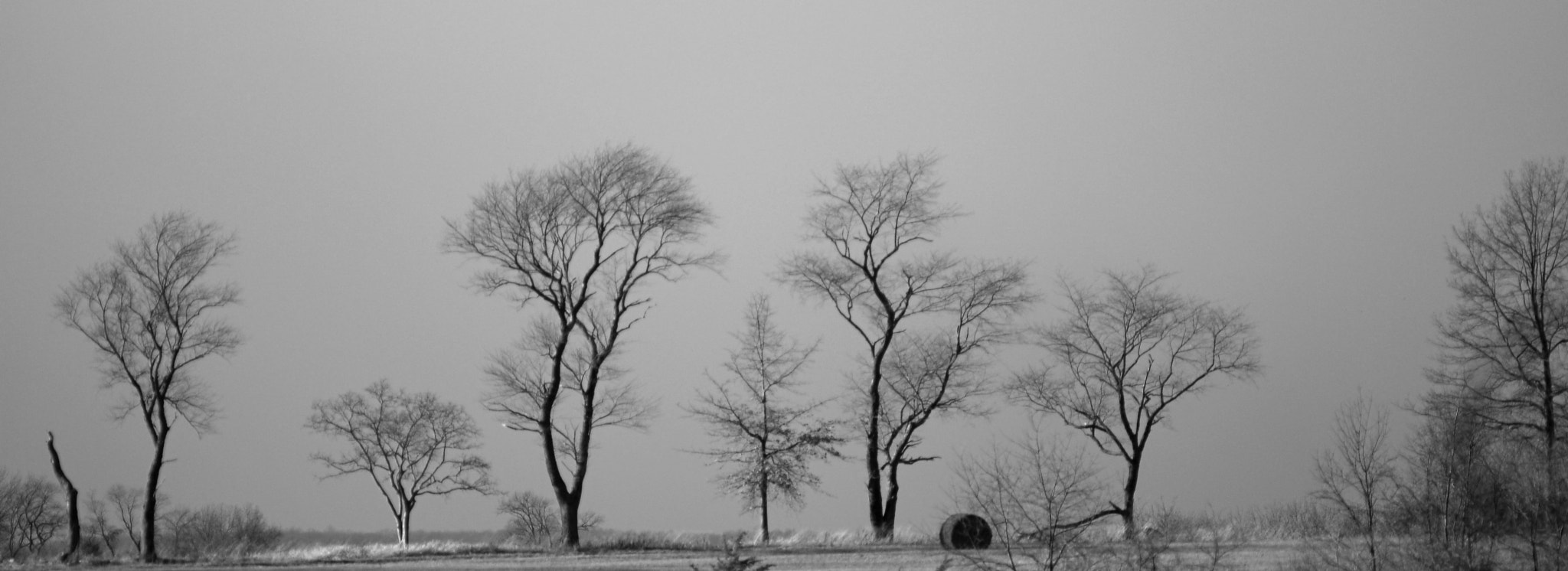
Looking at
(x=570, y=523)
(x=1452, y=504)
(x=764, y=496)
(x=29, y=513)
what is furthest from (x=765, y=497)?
(x=29, y=513)

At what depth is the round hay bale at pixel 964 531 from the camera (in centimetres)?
2842

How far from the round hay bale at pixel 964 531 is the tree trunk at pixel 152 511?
63.5 ft

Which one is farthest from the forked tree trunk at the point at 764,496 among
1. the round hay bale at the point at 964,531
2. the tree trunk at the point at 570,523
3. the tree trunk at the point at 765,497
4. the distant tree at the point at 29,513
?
the distant tree at the point at 29,513

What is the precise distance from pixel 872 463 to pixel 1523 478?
16294 millimetres

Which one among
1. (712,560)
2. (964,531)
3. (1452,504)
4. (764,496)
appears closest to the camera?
(1452,504)

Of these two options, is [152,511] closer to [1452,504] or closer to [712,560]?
[712,560]

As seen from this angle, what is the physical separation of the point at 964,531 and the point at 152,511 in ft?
72.6

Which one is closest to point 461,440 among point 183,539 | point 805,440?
point 183,539

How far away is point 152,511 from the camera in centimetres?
3397

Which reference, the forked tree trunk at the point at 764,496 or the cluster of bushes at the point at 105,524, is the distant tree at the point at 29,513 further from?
the forked tree trunk at the point at 764,496

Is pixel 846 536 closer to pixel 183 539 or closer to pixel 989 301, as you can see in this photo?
pixel 989 301

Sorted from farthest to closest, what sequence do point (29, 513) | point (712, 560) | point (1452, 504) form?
point (29, 513) < point (712, 560) < point (1452, 504)

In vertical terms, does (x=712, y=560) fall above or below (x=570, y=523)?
below

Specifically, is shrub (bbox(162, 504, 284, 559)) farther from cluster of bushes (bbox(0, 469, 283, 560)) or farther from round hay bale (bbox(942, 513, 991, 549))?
round hay bale (bbox(942, 513, 991, 549))
